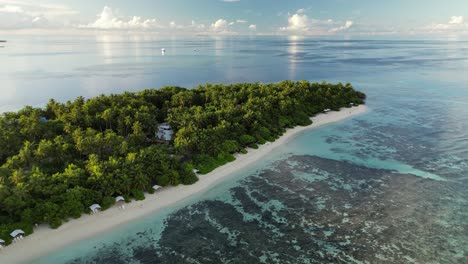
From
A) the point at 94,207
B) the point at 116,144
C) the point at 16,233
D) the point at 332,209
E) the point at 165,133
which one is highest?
the point at 116,144

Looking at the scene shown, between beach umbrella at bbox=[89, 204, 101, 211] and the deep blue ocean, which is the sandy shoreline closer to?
beach umbrella at bbox=[89, 204, 101, 211]

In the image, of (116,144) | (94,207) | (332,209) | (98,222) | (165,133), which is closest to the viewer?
(98,222)

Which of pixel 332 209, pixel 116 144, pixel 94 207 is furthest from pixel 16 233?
pixel 332 209

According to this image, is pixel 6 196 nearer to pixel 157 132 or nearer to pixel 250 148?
pixel 157 132

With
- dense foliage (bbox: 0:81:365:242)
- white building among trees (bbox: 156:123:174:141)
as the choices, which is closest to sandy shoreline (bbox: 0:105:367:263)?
dense foliage (bbox: 0:81:365:242)

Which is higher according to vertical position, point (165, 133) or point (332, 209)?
point (165, 133)

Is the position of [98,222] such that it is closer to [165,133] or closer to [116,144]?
[116,144]

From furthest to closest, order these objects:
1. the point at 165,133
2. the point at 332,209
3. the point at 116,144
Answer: the point at 165,133
the point at 116,144
the point at 332,209
